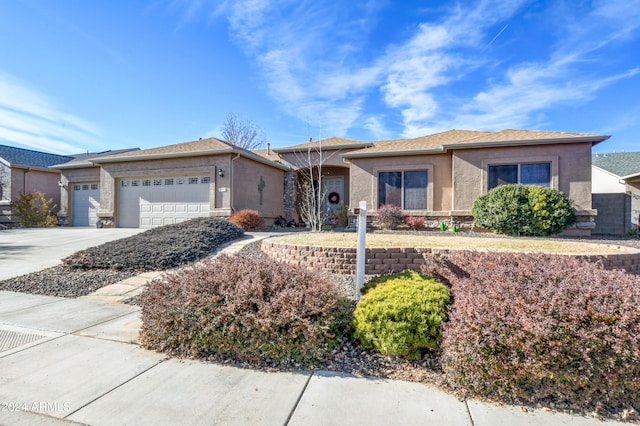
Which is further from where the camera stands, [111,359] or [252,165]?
[252,165]

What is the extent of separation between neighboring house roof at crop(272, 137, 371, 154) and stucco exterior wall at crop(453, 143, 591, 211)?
5695 millimetres

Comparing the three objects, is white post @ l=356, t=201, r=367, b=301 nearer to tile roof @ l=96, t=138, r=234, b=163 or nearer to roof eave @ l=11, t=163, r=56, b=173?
tile roof @ l=96, t=138, r=234, b=163

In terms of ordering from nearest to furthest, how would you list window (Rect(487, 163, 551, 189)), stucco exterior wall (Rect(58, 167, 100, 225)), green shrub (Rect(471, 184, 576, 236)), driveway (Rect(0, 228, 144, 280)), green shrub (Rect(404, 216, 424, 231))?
driveway (Rect(0, 228, 144, 280)) → green shrub (Rect(471, 184, 576, 236)) → window (Rect(487, 163, 551, 189)) → green shrub (Rect(404, 216, 424, 231)) → stucco exterior wall (Rect(58, 167, 100, 225))

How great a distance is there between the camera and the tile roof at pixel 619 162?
1803cm

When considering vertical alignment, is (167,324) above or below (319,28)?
below

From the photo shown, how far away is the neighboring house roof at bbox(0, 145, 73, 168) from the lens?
1855cm

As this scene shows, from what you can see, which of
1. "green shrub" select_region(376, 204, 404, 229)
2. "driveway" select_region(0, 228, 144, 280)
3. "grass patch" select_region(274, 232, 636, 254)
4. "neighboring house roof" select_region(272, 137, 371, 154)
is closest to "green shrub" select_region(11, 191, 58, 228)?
"driveway" select_region(0, 228, 144, 280)

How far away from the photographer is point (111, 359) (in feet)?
9.78

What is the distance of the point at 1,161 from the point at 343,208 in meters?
20.1

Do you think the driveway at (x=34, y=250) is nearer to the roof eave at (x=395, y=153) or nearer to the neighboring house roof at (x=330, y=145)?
the roof eave at (x=395, y=153)

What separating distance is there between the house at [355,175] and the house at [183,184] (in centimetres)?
5

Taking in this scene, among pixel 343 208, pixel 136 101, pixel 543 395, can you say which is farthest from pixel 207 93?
pixel 543 395

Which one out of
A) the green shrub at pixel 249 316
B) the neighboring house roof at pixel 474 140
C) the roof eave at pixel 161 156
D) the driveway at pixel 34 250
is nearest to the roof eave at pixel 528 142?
the neighboring house roof at pixel 474 140

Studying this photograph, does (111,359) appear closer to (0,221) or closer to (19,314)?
(19,314)
